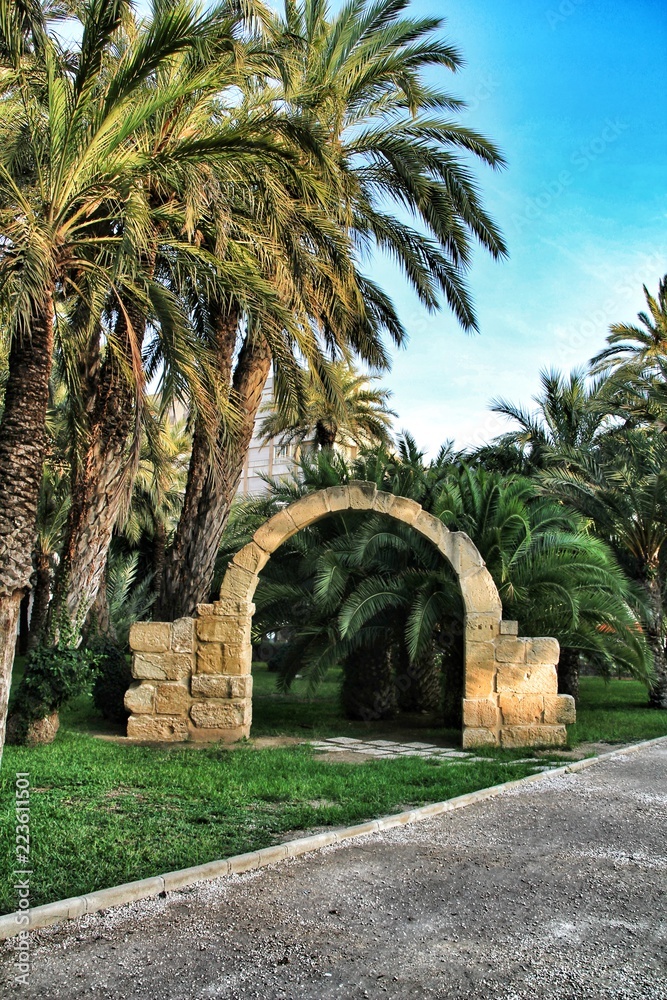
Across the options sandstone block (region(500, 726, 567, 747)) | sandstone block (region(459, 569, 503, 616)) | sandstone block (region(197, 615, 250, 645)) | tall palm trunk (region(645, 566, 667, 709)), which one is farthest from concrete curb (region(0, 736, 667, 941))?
tall palm trunk (region(645, 566, 667, 709))

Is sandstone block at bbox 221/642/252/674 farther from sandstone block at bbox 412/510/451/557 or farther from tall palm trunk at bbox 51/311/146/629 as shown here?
sandstone block at bbox 412/510/451/557

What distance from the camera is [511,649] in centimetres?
929

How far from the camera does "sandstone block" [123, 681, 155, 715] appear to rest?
31.1 feet

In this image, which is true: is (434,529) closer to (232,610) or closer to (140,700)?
(232,610)

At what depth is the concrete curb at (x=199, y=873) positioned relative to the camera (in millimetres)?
3554

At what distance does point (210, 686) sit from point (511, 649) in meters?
3.59

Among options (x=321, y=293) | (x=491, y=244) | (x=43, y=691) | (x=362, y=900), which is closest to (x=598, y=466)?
(x=491, y=244)

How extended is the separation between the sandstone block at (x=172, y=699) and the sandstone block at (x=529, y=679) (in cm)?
373

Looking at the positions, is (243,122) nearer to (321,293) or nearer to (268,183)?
(268,183)

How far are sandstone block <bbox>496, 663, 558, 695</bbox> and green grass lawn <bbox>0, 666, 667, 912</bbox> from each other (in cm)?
80

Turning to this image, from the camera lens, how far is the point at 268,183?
8.40m

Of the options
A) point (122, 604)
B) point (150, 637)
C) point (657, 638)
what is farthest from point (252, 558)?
point (122, 604)

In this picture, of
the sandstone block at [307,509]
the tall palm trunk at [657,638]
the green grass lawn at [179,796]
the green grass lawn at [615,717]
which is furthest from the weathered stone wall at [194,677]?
the tall palm trunk at [657,638]

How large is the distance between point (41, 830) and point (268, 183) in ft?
21.3
